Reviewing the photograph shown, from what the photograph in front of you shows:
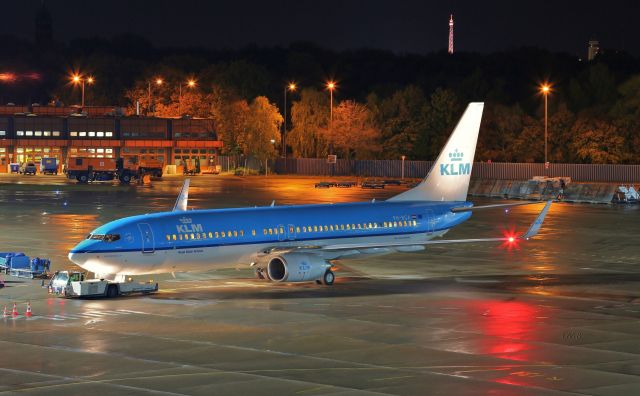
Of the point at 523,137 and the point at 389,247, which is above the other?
the point at 523,137

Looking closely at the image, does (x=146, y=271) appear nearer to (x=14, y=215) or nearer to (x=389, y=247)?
(x=389, y=247)

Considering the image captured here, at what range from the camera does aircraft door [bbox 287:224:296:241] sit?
4541cm

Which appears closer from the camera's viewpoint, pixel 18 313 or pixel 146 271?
pixel 18 313

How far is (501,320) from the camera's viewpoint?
36281 millimetres

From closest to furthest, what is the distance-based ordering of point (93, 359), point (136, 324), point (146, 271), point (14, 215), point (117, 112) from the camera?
point (93, 359) < point (136, 324) < point (146, 271) < point (14, 215) < point (117, 112)

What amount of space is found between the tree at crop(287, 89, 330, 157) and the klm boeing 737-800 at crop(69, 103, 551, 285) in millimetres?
110919

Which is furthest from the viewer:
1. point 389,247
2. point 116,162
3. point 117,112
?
point 117,112

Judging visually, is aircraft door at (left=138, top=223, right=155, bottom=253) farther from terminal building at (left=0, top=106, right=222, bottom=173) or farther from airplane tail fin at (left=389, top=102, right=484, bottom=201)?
terminal building at (left=0, top=106, right=222, bottom=173)

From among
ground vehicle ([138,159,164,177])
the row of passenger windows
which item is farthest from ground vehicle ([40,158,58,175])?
the row of passenger windows

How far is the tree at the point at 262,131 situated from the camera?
539ft

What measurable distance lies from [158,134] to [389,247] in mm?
127272

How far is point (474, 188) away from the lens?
10988 centimetres

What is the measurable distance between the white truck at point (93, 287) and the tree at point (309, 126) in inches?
4803

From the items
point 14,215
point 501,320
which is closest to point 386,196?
point 14,215
